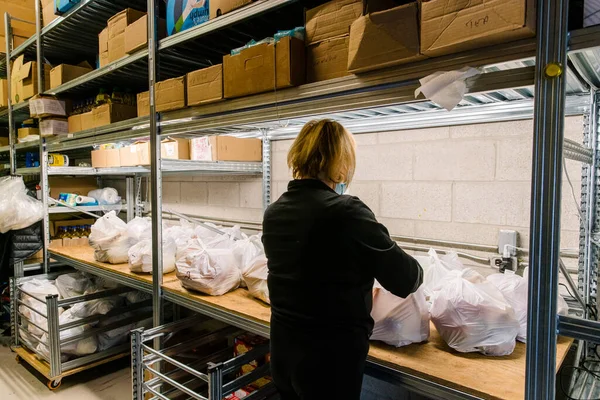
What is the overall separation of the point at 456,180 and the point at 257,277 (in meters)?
1.08

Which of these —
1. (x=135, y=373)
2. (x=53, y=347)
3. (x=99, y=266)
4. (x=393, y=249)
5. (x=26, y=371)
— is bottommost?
(x=26, y=371)

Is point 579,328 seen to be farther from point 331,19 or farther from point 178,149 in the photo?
point 178,149

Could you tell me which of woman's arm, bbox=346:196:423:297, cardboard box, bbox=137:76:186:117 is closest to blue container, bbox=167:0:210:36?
cardboard box, bbox=137:76:186:117

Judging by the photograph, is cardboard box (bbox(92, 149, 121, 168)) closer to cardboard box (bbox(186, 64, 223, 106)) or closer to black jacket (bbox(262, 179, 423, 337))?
cardboard box (bbox(186, 64, 223, 106))

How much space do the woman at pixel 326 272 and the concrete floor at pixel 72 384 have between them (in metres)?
2.14

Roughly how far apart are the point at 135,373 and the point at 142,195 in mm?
2353

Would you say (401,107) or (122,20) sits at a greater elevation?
(122,20)

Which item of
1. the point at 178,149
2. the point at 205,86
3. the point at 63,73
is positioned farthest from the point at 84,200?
the point at 205,86

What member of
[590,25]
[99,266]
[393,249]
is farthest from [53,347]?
[590,25]

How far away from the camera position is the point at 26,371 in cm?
307

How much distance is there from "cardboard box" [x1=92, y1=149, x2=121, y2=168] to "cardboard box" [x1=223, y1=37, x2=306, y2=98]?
180cm

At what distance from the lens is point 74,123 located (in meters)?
2.98

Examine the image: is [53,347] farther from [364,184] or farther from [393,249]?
[393,249]

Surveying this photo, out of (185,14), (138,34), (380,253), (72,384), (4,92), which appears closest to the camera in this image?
(380,253)
